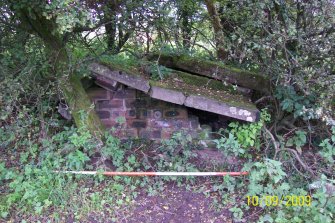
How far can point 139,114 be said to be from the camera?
16.7 ft

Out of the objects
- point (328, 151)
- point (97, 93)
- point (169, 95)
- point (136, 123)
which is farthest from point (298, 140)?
point (97, 93)

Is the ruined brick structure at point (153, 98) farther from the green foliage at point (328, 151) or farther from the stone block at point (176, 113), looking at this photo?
the green foliage at point (328, 151)

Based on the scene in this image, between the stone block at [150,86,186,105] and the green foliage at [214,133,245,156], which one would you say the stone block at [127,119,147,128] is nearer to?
the stone block at [150,86,186,105]

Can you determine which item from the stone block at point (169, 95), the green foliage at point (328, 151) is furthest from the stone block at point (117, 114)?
the green foliage at point (328, 151)

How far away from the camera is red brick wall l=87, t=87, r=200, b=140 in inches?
196

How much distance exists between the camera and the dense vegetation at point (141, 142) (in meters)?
3.81

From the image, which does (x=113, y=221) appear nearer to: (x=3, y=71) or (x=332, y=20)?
(x=3, y=71)

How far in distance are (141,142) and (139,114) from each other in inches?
16.9

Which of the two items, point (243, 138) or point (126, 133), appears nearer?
point (243, 138)

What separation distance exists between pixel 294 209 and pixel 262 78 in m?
2.03

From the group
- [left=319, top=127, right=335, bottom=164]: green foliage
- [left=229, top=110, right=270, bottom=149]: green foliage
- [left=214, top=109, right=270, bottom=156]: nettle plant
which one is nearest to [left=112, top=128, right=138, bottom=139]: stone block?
Answer: [left=214, top=109, right=270, bottom=156]: nettle plant

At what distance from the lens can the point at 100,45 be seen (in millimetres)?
5664

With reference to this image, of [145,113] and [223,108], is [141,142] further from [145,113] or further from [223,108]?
[223,108]

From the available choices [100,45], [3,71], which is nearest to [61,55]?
[3,71]
